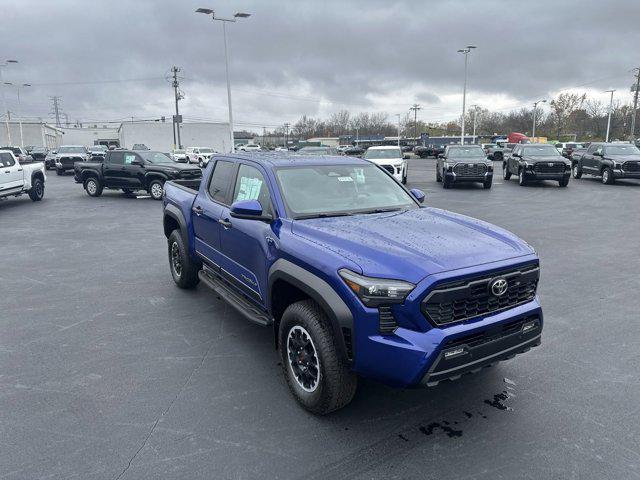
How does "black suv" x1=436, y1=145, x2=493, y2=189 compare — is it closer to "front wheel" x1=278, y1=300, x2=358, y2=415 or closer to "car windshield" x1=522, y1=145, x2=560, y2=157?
"car windshield" x1=522, y1=145, x2=560, y2=157

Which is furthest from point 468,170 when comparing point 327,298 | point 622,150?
point 327,298

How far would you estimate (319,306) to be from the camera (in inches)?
129

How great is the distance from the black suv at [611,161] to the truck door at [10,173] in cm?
2282

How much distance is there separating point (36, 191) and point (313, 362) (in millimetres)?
16933

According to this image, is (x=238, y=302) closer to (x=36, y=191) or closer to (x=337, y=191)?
(x=337, y=191)

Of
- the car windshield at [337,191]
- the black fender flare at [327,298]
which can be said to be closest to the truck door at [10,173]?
the car windshield at [337,191]

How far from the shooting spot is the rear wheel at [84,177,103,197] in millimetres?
18138

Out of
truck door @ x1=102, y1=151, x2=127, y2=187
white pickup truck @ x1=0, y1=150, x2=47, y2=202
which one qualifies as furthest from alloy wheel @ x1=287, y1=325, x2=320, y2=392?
truck door @ x1=102, y1=151, x2=127, y2=187

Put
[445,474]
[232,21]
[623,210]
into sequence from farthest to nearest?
[232,21], [623,210], [445,474]

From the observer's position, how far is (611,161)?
65.4ft

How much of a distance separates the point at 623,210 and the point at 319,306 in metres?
13.1

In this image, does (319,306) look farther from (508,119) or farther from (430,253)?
(508,119)

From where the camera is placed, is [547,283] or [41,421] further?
[547,283]

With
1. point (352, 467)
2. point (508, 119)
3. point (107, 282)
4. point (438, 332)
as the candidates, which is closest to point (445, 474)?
point (352, 467)
